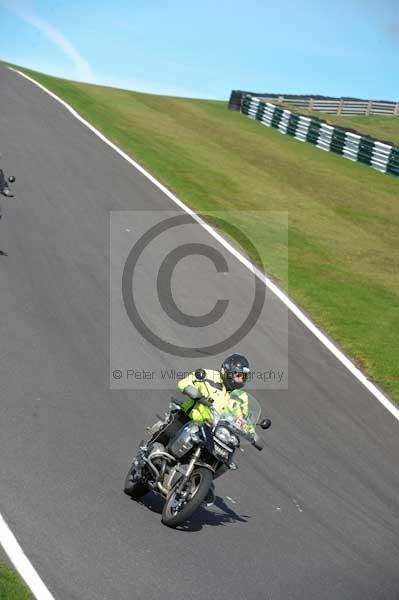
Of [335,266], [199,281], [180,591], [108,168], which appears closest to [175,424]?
[180,591]

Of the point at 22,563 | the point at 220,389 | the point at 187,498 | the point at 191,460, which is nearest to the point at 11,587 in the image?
the point at 22,563

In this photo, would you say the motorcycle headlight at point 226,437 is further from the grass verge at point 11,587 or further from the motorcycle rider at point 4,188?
the motorcycle rider at point 4,188

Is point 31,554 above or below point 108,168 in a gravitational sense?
below

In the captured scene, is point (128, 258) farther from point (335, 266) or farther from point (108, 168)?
point (108, 168)

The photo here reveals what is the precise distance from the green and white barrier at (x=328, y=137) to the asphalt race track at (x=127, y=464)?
70.2 ft

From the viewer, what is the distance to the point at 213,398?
384 inches

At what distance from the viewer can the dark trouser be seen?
9984mm

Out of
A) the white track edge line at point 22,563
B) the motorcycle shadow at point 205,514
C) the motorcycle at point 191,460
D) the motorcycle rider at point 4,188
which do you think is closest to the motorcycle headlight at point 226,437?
the motorcycle at point 191,460

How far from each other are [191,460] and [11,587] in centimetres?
266

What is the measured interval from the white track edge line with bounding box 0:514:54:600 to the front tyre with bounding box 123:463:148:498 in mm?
1770

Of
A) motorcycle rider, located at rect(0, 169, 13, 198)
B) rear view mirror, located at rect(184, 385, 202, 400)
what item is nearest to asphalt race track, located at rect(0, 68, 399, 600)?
motorcycle rider, located at rect(0, 169, 13, 198)

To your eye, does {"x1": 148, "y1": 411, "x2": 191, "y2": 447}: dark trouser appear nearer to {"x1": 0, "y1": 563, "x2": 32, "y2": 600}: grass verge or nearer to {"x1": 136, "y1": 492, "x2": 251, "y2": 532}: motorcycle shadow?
{"x1": 136, "y1": 492, "x2": 251, "y2": 532}: motorcycle shadow

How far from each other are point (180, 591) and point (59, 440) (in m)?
3.36

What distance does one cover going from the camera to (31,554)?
7875mm
